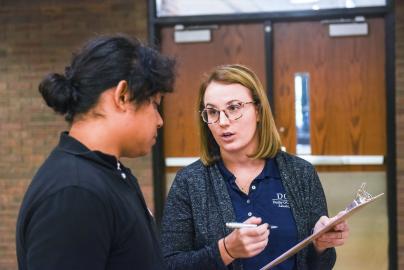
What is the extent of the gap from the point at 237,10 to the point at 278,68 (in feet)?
2.12

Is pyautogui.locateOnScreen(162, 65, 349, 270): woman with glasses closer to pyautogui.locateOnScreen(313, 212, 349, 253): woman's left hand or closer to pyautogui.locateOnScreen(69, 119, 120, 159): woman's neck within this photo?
pyautogui.locateOnScreen(313, 212, 349, 253): woman's left hand

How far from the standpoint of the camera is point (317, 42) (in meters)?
4.63

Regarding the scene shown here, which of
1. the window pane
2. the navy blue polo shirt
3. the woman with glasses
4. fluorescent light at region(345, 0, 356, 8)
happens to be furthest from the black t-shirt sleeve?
fluorescent light at region(345, 0, 356, 8)

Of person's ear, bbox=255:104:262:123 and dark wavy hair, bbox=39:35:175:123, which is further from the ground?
dark wavy hair, bbox=39:35:175:123

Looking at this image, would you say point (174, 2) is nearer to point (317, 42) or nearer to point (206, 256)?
point (317, 42)

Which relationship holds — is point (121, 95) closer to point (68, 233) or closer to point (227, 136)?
point (68, 233)

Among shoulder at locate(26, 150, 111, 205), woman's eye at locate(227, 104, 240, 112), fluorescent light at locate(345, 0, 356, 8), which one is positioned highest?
fluorescent light at locate(345, 0, 356, 8)

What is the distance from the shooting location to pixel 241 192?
1.89m

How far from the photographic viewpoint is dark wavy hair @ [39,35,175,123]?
119 centimetres

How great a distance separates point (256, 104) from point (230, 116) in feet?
0.39

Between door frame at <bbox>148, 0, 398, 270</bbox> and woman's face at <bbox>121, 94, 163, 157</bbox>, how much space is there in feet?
10.4

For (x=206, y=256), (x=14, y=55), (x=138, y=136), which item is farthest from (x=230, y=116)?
(x=14, y=55)

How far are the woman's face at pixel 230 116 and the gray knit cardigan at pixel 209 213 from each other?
5.2 inches

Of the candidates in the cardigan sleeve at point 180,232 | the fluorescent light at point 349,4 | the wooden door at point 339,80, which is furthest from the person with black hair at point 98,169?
the fluorescent light at point 349,4
